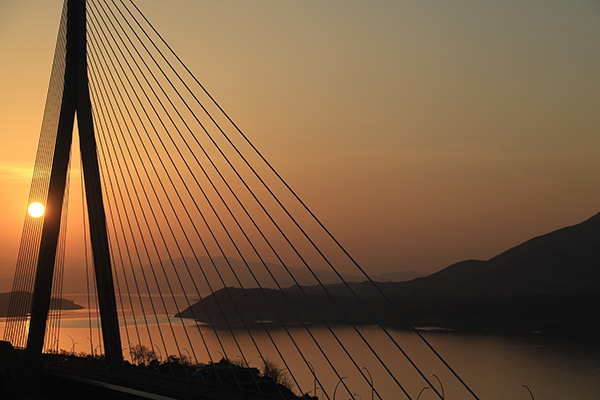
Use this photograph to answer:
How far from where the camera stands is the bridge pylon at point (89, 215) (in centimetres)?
1405

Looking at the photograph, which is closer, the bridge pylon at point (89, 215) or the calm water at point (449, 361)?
the bridge pylon at point (89, 215)

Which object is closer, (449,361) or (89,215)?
(89,215)

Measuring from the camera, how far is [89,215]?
1398cm

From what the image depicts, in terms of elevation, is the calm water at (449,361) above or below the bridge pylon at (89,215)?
above

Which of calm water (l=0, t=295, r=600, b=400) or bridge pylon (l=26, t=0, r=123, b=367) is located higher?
calm water (l=0, t=295, r=600, b=400)

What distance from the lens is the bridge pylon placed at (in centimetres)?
1405

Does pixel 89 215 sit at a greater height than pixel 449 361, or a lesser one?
lesser

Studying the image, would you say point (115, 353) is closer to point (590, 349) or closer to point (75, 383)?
point (75, 383)

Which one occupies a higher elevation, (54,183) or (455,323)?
(455,323)

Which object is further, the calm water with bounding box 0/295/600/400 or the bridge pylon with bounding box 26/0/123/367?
the calm water with bounding box 0/295/600/400

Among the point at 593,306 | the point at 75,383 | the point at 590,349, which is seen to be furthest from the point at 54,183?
the point at 593,306

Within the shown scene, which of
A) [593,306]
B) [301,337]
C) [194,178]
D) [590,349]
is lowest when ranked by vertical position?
[194,178]

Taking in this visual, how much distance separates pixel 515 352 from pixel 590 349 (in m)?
25.1

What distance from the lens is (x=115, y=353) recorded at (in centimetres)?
1424
